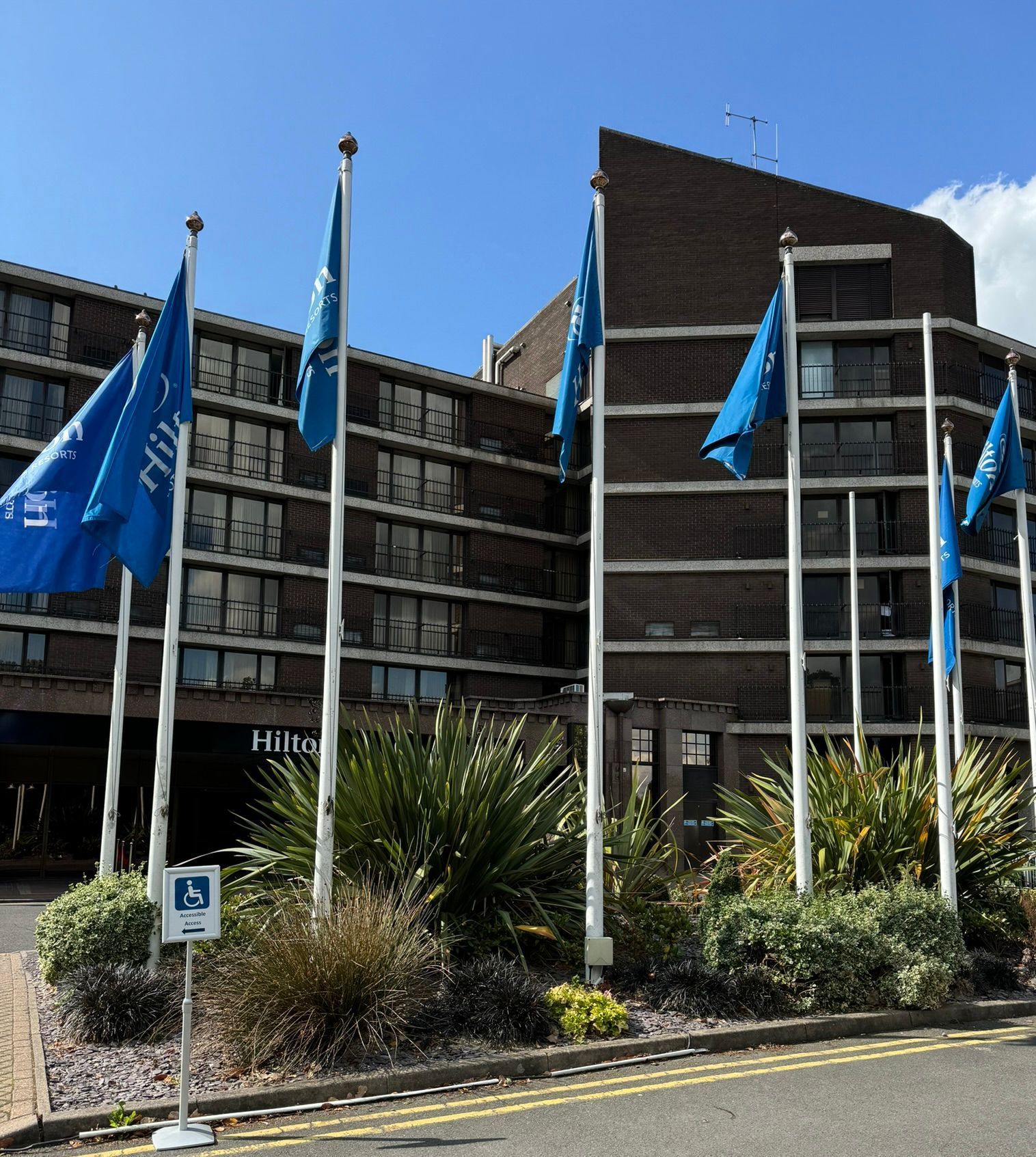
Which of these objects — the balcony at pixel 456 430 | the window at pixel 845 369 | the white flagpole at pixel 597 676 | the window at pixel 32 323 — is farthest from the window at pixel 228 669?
the white flagpole at pixel 597 676

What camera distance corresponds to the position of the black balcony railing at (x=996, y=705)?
124 feet

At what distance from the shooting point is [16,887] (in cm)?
2770

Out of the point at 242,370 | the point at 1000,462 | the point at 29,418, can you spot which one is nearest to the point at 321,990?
the point at 1000,462

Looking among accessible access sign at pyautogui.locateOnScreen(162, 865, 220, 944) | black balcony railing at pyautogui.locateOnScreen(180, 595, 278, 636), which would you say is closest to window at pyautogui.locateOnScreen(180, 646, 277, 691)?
black balcony railing at pyautogui.locateOnScreen(180, 595, 278, 636)

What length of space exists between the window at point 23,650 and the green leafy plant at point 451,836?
2475 cm

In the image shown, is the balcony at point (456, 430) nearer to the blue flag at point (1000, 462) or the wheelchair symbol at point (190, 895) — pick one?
the blue flag at point (1000, 462)

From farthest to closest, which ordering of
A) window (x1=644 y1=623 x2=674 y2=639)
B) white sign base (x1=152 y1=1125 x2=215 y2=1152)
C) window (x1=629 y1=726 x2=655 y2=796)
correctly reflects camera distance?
window (x1=644 y1=623 x2=674 y2=639)
window (x1=629 y1=726 x2=655 y2=796)
white sign base (x1=152 y1=1125 x2=215 y2=1152)

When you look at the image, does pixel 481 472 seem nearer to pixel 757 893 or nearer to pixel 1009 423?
pixel 1009 423

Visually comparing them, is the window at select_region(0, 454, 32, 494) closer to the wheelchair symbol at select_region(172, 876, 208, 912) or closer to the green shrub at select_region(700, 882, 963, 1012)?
the green shrub at select_region(700, 882, 963, 1012)

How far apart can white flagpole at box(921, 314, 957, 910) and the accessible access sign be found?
8.21 meters

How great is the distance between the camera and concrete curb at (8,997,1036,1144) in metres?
7.20

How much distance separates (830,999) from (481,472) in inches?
1337

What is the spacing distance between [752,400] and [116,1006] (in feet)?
28.0

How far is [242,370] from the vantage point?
129ft
